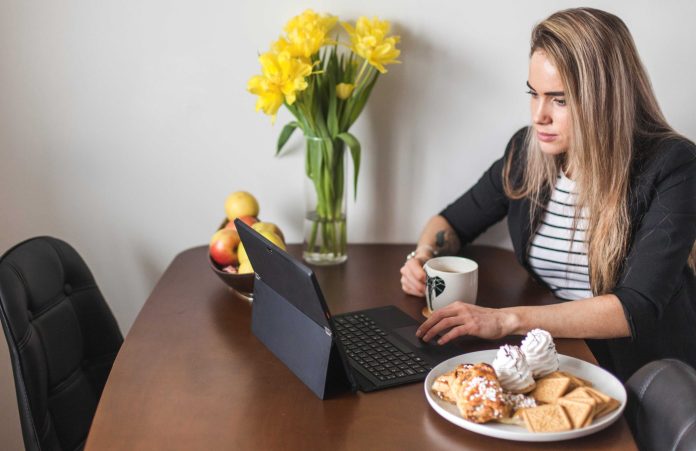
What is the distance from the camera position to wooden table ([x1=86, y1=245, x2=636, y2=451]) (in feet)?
3.62

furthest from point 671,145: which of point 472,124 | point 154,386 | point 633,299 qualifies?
point 154,386

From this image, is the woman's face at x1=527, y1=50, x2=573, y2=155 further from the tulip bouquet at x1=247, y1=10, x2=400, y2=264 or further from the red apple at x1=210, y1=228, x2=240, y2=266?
the red apple at x1=210, y1=228, x2=240, y2=266

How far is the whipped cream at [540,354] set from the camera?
1186mm

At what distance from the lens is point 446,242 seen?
→ 1895 mm

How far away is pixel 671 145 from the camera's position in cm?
159

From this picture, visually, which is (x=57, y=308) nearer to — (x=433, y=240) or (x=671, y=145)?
(x=433, y=240)

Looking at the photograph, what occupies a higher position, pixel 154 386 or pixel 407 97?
pixel 407 97

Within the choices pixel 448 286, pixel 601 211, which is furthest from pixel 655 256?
pixel 448 286

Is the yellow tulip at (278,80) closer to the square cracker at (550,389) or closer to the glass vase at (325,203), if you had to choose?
the glass vase at (325,203)

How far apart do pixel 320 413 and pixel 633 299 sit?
645 millimetres

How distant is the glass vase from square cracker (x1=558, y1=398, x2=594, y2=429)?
0.86 metres

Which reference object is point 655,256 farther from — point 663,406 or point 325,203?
point 325,203

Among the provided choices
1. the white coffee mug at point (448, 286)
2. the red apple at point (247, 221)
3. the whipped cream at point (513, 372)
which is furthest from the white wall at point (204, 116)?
the whipped cream at point (513, 372)

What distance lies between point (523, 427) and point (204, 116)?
46.4 inches
